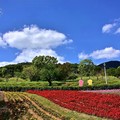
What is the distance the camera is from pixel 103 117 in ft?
59.4

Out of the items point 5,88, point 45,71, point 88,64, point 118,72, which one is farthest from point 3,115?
point 118,72

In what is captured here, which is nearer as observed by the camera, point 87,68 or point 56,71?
point 56,71

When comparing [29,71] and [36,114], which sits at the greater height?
[29,71]

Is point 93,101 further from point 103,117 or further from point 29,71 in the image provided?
point 29,71

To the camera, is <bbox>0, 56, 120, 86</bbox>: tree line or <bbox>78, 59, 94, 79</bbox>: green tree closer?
<bbox>0, 56, 120, 86</bbox>: tree line

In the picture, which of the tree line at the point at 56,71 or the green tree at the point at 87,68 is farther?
the green tree at the point at 87,68

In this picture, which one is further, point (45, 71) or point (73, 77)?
point (73, 77)

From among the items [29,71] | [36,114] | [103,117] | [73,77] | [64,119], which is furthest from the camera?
[73,77]

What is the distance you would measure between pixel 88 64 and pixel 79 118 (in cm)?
10936

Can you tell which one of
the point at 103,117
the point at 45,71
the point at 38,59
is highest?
the point at 38,59

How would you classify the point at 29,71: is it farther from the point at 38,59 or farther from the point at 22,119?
the point at 22,119

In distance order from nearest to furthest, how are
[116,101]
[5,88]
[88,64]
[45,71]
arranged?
[116,101] < [5,88] < [45,71] < [88,64]

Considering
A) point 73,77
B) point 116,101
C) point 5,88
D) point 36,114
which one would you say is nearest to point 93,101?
point 116,101

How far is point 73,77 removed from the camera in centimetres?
11662
